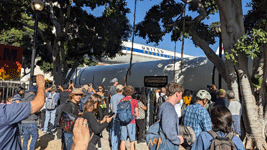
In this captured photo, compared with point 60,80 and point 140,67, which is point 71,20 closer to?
point 60,80

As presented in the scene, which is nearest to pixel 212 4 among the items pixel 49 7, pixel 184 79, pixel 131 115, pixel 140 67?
pixel 184 79

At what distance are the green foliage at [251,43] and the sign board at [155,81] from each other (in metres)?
6.77

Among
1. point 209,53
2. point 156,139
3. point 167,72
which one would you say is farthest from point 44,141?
point 167,72

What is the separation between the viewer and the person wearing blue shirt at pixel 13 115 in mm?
2053

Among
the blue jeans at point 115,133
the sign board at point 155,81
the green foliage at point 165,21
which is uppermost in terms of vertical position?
the green foliage at point 165,21

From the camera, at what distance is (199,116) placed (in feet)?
11.5

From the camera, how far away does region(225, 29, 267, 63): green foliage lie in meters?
6.29

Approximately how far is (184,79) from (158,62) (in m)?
2.88

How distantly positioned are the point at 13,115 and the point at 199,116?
258cm

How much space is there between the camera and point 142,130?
730 centimetres

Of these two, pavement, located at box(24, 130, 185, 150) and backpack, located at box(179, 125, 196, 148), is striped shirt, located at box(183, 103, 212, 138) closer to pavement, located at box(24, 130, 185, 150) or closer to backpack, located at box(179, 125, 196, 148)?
backpack, located at box(179, 125, 196, 148)

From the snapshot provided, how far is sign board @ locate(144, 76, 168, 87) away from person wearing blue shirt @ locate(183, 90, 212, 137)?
31.3 ft

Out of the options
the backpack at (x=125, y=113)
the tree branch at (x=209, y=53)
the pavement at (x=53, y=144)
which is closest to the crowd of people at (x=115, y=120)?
the backpack at (x=125, y=113)

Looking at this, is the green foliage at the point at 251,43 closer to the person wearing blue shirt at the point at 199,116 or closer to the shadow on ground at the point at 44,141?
the person wearing blue shirt at the point at 199,116
